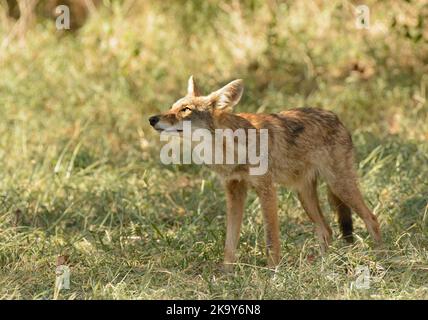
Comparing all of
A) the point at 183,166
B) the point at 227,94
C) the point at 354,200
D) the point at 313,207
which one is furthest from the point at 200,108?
the point at 183,166

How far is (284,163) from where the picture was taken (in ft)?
22.9

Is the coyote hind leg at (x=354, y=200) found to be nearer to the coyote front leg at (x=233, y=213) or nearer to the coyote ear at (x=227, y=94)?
the coyote front leg at (x=233, y=213)

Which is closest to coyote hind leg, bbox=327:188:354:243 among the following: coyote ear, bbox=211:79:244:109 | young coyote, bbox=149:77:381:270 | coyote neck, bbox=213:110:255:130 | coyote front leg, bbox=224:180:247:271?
young coyote, bbox=149:77:381:270

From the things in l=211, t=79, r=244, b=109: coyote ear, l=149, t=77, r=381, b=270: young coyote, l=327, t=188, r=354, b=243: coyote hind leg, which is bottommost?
l=327, t=188, r=354, b=243: coyote hind leg

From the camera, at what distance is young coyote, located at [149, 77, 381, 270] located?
677 centimetres

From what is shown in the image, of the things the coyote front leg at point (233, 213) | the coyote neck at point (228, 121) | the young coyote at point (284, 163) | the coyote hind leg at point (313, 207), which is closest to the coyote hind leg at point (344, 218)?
the young coyote at point (284, 163)

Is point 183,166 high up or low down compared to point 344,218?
up

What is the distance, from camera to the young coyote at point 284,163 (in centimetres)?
677

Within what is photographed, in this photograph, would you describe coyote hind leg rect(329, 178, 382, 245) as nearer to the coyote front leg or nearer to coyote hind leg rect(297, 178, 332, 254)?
coyote hind leg rect(297, 178, 332, 254)

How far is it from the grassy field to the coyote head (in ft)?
3.34

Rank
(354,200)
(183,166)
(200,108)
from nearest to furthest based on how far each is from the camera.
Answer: (200,108) < (354,200) < (183,166)

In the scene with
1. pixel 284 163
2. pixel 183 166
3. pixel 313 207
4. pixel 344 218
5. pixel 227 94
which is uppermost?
pixel 227 94

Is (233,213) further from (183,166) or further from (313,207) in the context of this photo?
(183,166)

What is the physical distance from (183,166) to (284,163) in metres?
2.34
